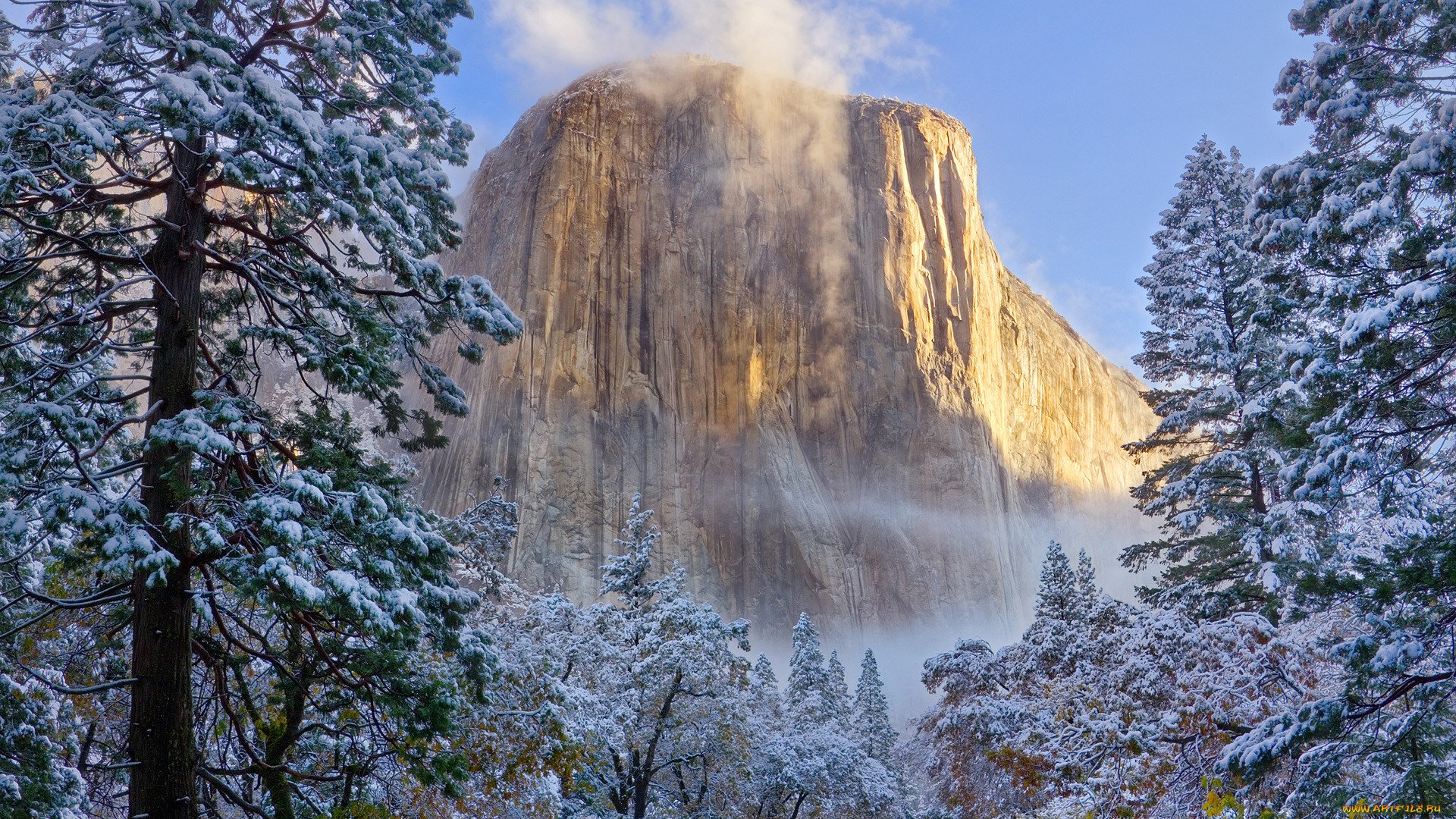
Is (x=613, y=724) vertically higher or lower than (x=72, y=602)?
higher

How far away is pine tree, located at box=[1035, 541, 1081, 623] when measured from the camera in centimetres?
2247

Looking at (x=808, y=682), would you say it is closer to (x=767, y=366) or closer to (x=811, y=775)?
(x=811, y=775)

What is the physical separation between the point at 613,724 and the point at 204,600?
1182 centimetres

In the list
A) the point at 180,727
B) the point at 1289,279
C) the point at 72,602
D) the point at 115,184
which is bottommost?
the point at 180,727

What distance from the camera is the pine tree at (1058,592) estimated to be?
2247 centimetres

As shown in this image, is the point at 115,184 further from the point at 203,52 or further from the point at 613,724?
the point at 613,724

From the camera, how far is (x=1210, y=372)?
17016mm

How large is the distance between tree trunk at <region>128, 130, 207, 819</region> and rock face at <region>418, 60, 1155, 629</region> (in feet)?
190

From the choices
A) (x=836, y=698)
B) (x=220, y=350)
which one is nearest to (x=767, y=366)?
(x=836, y=698)

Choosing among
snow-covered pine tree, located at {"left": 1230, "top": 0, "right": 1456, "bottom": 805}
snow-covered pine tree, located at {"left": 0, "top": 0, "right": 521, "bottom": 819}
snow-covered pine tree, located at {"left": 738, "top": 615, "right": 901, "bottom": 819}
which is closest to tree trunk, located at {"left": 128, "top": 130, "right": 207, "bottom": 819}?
snow-covered pine tree, located at {"left": 0, "top": 0, "right": 521, "bottom": 819}

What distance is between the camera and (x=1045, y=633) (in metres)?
20.9

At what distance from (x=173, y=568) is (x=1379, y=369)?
8.82 meters

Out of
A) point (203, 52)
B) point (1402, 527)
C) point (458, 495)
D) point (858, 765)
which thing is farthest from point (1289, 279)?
point (458, 495)

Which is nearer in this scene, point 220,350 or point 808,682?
point 220,350
